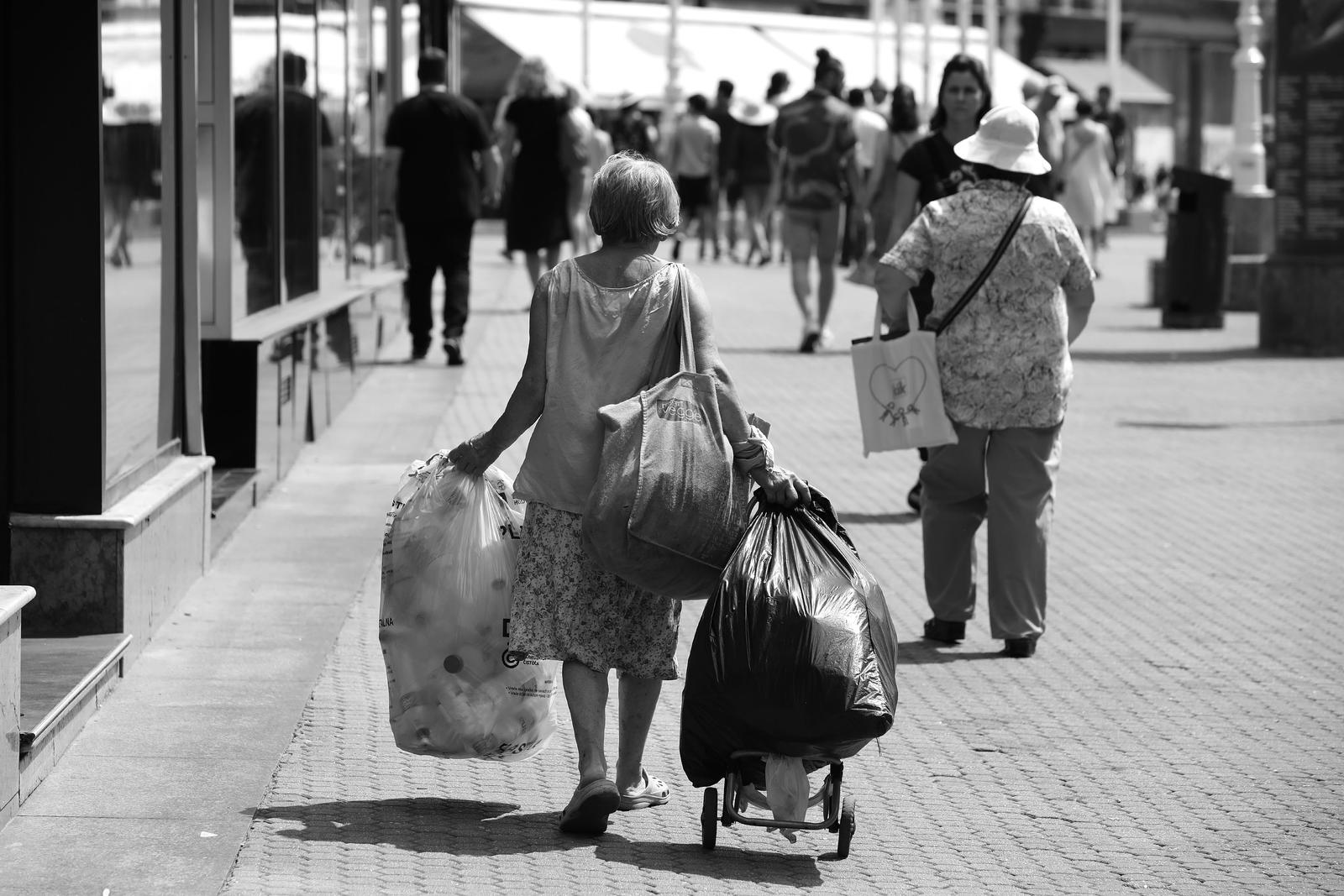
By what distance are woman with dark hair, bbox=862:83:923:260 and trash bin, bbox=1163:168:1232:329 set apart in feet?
12.6

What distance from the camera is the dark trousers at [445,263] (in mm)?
13953

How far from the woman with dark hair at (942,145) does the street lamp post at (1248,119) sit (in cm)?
1383

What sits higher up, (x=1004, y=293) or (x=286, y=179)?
(x=286, y=179)

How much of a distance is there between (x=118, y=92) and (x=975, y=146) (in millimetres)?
2554

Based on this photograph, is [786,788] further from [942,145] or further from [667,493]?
[942,145]

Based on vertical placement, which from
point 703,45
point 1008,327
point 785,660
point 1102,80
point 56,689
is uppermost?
point 1102,80

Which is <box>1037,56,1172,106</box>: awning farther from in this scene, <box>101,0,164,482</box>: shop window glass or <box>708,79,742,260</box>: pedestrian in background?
<box>101,0,164,482</box>: shop window glass

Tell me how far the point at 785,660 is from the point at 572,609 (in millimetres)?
534

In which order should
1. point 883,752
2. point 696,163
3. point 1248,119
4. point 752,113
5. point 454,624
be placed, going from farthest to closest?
point 752,113 → point 696,163 → point 1248,119 → point 883,752 → point 454,624

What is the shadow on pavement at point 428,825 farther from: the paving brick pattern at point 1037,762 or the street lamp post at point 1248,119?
the street lamp post at point 1248,119

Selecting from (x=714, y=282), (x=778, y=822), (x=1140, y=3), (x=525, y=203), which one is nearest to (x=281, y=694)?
(x=778, y=822)

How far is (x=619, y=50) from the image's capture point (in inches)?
1620

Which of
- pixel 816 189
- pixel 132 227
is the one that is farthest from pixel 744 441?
pixel 816 189

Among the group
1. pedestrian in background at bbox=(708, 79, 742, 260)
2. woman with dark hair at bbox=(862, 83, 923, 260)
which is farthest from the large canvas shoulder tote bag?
pedestrian in background at bbox=(708, 79, 742, 260)
